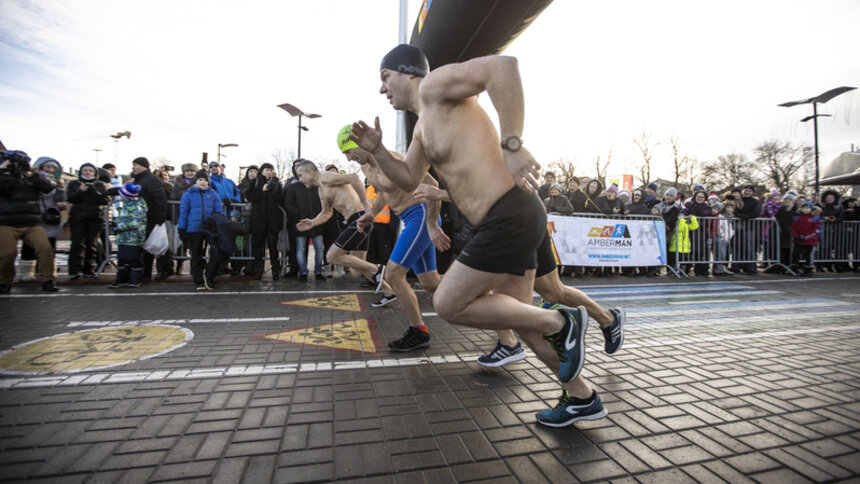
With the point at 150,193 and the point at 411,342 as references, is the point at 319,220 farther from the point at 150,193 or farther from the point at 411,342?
the point at 150,193

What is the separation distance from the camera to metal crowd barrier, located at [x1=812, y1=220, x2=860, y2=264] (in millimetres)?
11062

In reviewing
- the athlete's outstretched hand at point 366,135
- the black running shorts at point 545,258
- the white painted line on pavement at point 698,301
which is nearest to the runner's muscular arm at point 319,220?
the athlete's outstretched hand at point 366,135

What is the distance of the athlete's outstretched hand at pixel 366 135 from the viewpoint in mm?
2234

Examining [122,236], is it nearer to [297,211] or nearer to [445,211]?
[297,211]

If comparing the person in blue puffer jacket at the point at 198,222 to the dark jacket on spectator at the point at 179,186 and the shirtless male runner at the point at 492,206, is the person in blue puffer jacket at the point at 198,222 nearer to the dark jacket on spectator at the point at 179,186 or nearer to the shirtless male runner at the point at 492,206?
the dark jacket on spectator at the point at 179,186

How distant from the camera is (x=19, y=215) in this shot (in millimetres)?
6145

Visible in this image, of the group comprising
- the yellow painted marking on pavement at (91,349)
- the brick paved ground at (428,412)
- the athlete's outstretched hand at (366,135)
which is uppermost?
the athlete's outstretched hand at (366,135)

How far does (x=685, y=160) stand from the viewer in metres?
44.2

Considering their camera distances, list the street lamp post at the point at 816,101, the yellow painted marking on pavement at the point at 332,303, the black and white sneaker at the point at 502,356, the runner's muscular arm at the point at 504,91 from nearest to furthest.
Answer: the runner's muscular arm at the point at 504,91 → the black and white sneaker at the point at 502,356 → the yellow painted marking on pavement at the point at 332,303 → the street lamp post at the point at 816,101

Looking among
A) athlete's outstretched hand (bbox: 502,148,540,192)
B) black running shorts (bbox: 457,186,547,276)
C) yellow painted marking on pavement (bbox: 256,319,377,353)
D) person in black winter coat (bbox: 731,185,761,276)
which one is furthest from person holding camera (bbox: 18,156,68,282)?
Result: person in black winter coat (bbox: 731,185,761,276)

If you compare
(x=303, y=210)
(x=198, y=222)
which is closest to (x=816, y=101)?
(x=303, y=210)

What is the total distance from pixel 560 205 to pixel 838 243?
879 centimetres

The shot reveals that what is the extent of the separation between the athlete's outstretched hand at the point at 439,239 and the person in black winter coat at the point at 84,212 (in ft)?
23.8

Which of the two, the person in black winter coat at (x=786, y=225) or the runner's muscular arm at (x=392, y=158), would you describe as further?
the person in black winter coat at (x=786, y=225)
